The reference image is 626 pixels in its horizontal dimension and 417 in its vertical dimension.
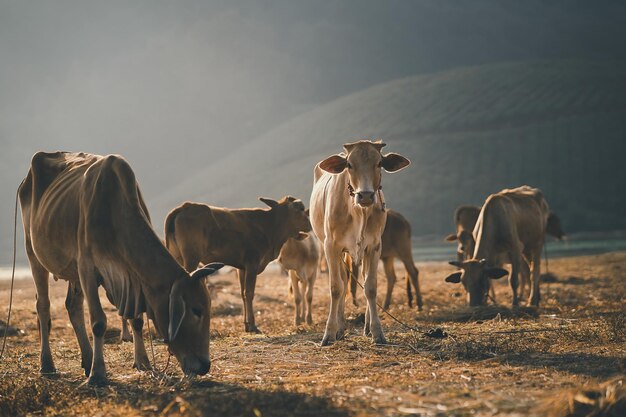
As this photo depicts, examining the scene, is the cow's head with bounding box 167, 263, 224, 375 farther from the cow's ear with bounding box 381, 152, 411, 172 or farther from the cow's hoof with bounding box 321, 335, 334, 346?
the cow's ear with bounding box 381, 152, 411, 172

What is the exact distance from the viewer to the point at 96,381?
8.20 metres

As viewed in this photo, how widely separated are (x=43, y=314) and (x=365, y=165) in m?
4.62

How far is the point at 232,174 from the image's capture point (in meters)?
195

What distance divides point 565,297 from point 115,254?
14.2m

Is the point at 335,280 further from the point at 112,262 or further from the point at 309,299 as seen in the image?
the point at 309,299

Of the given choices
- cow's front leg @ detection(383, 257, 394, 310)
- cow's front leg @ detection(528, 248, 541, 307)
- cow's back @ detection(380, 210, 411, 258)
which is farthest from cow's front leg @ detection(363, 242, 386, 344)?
cow's back @ detection(380, 210, 411, 258)

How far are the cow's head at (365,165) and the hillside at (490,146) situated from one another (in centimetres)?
9552

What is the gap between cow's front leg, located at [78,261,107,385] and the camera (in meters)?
8.09

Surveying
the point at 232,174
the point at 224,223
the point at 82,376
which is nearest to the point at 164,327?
the point at 82,376

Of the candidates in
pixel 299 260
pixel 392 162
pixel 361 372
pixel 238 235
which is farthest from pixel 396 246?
pixel 361 372

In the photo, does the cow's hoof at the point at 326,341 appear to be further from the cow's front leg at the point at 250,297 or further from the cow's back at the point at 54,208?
the cow's front leg at the point at 250,297

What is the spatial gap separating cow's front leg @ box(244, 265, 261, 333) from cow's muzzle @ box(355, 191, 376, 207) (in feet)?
18.5

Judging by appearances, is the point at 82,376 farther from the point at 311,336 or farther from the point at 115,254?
the point at 311,336

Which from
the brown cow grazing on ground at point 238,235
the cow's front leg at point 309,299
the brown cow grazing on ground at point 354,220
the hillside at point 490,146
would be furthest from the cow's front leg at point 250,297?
the hillside at point 490,146
